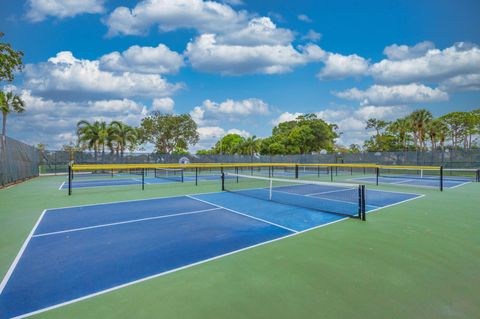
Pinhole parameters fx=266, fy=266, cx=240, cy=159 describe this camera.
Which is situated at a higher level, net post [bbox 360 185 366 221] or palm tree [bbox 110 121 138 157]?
palm tree [bbox 110 121 138 157]

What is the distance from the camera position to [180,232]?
603 centimetres

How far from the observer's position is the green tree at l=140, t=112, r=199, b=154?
47.8m

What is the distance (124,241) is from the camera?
17.7 ft

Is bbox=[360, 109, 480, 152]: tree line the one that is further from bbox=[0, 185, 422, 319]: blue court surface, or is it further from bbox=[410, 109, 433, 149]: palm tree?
bbox=[0, 185, 422, 319]: blue court surface

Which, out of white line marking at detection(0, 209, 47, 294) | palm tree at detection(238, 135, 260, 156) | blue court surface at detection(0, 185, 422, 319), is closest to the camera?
blue court surface at detection(0, 185, 422, 319)

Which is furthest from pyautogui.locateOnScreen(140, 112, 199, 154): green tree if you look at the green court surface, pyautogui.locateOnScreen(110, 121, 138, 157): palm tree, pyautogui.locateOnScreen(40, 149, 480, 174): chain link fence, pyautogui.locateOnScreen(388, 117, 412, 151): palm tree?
the green court surface

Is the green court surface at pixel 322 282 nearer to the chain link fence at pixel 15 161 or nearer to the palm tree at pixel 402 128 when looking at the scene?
the chain link fence at pixel 15 161

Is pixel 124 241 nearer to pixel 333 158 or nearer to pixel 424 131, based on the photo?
pixel 333 158

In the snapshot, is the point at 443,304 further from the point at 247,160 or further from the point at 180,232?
the point at 247,160

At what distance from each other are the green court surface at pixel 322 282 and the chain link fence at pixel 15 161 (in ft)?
39.8

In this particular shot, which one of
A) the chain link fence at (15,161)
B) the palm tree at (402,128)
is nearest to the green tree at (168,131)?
the chain link fence at (15,161)

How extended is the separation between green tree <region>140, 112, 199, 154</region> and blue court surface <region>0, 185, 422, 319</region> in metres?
40.2

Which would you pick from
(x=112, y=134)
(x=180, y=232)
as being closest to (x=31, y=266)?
(x=180, y=232)

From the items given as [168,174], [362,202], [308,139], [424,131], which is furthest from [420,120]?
[362,202]
